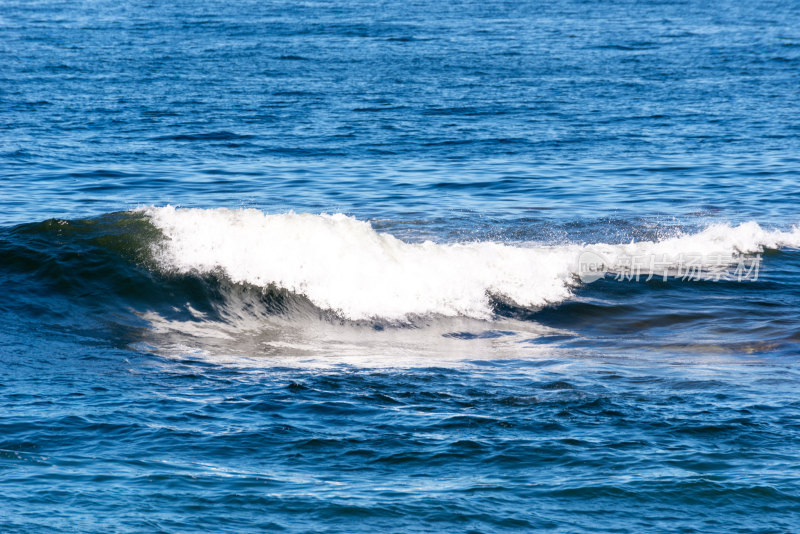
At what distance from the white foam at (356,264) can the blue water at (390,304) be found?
44 millimetres

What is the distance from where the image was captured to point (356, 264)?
12.3 metres

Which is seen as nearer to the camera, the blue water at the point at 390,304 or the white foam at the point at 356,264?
the blue water at the point at 390,304

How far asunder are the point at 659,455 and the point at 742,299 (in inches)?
247

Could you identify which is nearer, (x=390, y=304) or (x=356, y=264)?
(x=390, y=304)

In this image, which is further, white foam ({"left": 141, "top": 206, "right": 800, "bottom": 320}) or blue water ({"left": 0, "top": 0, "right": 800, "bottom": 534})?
white foam ({"left": 141, "top": 206, "right": 800, "bottom": 320})

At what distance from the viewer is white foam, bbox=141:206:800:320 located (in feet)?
38.7

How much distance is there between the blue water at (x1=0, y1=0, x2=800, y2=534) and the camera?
6000mm

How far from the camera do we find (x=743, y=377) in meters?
8.54

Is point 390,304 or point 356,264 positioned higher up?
point 356,264

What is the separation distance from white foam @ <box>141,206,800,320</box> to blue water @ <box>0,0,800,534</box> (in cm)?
4

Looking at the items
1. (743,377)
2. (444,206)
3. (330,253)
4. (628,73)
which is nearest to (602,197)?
(444,206)

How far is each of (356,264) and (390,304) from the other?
0.95 meters

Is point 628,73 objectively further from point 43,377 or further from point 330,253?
point 43,377

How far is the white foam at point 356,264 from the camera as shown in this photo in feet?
38.7
